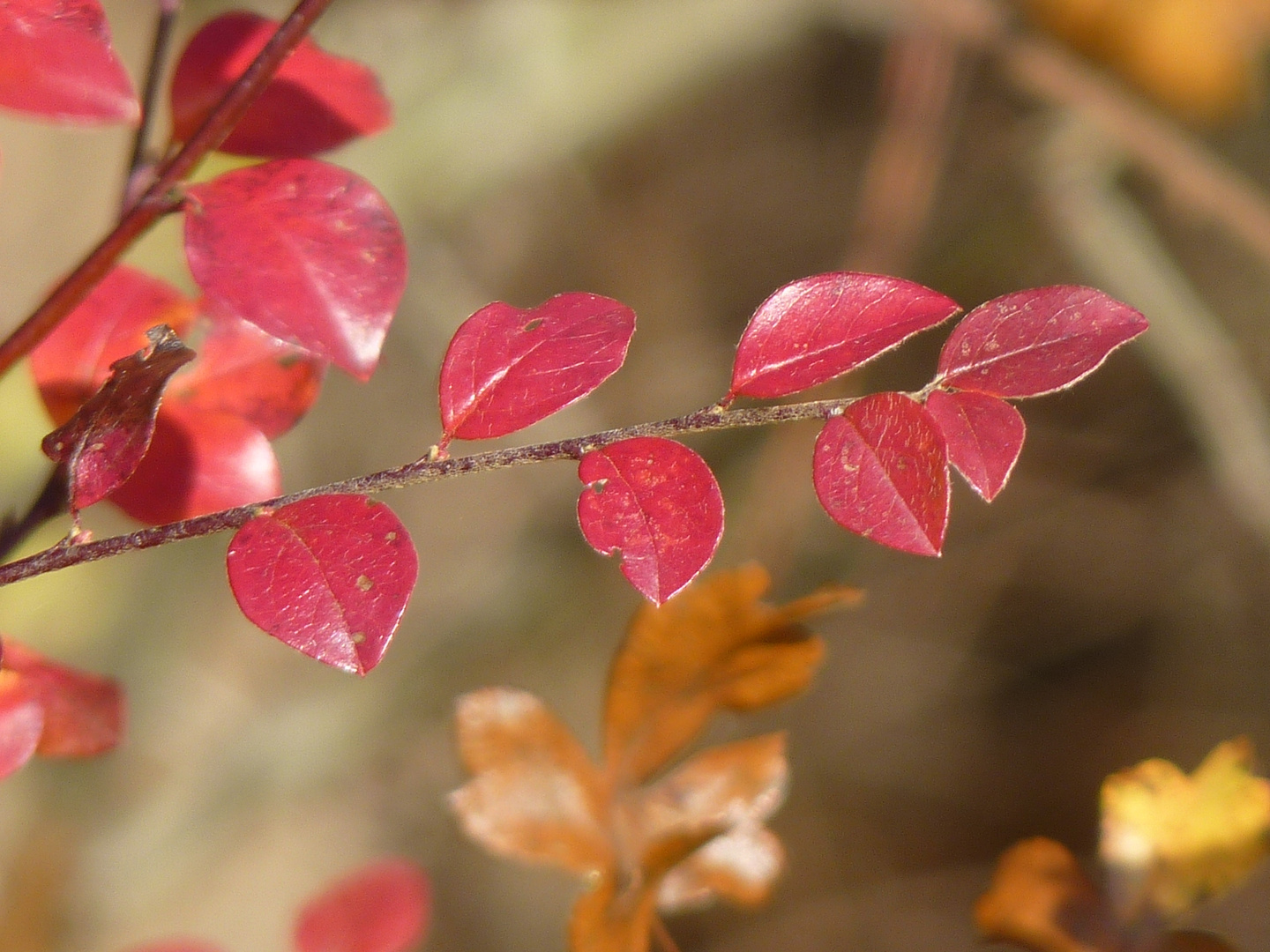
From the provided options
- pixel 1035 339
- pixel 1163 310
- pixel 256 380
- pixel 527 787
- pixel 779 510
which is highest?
pixel 1035 339

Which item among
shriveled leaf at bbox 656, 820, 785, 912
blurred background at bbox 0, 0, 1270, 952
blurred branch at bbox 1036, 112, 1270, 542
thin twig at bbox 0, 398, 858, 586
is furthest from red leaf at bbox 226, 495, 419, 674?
blurred branch at bbox 1036, 112, 1270, 542

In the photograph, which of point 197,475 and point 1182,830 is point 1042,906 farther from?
point 197,475

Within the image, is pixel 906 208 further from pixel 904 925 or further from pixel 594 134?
pixel 904 925

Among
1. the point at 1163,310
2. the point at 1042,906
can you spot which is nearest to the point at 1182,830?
the point at 1042,906

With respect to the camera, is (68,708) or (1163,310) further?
(1163,310)

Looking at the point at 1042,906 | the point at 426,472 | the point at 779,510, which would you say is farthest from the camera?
the point at 779,510

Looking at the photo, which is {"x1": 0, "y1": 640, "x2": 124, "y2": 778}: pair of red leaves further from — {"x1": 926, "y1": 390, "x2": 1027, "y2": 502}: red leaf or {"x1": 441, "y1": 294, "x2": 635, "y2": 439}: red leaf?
{"x1": 926, "y1": 390, "x2": 1027, "y2": 502}: red leaf

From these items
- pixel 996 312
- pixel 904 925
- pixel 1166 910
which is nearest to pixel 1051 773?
pixel 904 925
